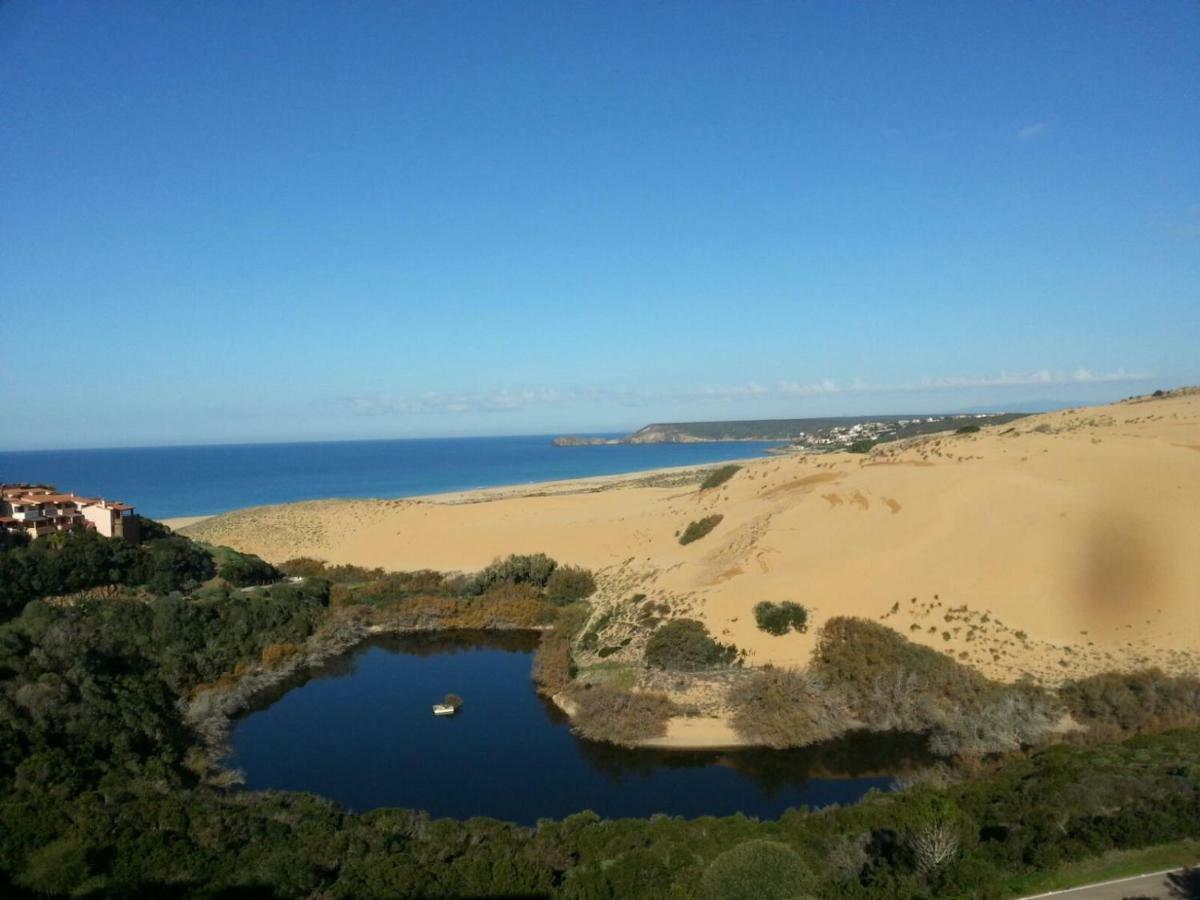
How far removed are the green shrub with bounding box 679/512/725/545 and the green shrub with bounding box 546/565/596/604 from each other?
449 cm

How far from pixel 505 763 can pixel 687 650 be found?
6.54 metres

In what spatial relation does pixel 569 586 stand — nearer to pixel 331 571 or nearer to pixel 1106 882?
pixel 331 571

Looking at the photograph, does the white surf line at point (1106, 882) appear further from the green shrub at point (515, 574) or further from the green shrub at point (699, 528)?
the green shrub at point (515, 574)

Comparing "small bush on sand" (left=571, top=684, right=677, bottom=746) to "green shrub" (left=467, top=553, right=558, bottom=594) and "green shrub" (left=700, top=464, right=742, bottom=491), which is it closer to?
"green shrub" (left=467, top=553, right=558, bottom=594)

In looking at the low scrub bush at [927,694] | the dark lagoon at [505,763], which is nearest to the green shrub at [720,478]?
the low scrub bush at [927,694]

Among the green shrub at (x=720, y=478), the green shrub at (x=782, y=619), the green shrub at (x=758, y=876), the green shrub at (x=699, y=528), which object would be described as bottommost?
the green shrub at (x=782, y=619)

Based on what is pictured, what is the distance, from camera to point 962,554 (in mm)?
25219

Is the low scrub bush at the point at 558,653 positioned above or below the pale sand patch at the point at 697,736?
above

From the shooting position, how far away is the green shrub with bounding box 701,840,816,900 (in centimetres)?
919

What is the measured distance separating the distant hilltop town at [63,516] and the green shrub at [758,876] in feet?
98.3

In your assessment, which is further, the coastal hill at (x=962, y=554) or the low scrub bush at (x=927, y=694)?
the coastal hill at (x=962, y=554)

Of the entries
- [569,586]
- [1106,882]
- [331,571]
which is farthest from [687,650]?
[331,571]

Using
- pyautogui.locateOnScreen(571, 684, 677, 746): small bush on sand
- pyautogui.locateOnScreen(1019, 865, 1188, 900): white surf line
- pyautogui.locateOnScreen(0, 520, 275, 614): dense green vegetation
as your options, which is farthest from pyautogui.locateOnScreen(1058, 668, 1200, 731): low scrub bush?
pyautogui.locateOnScreen(0, 520, 275, 614): dense green vegetation

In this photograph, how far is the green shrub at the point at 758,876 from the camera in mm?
9188
